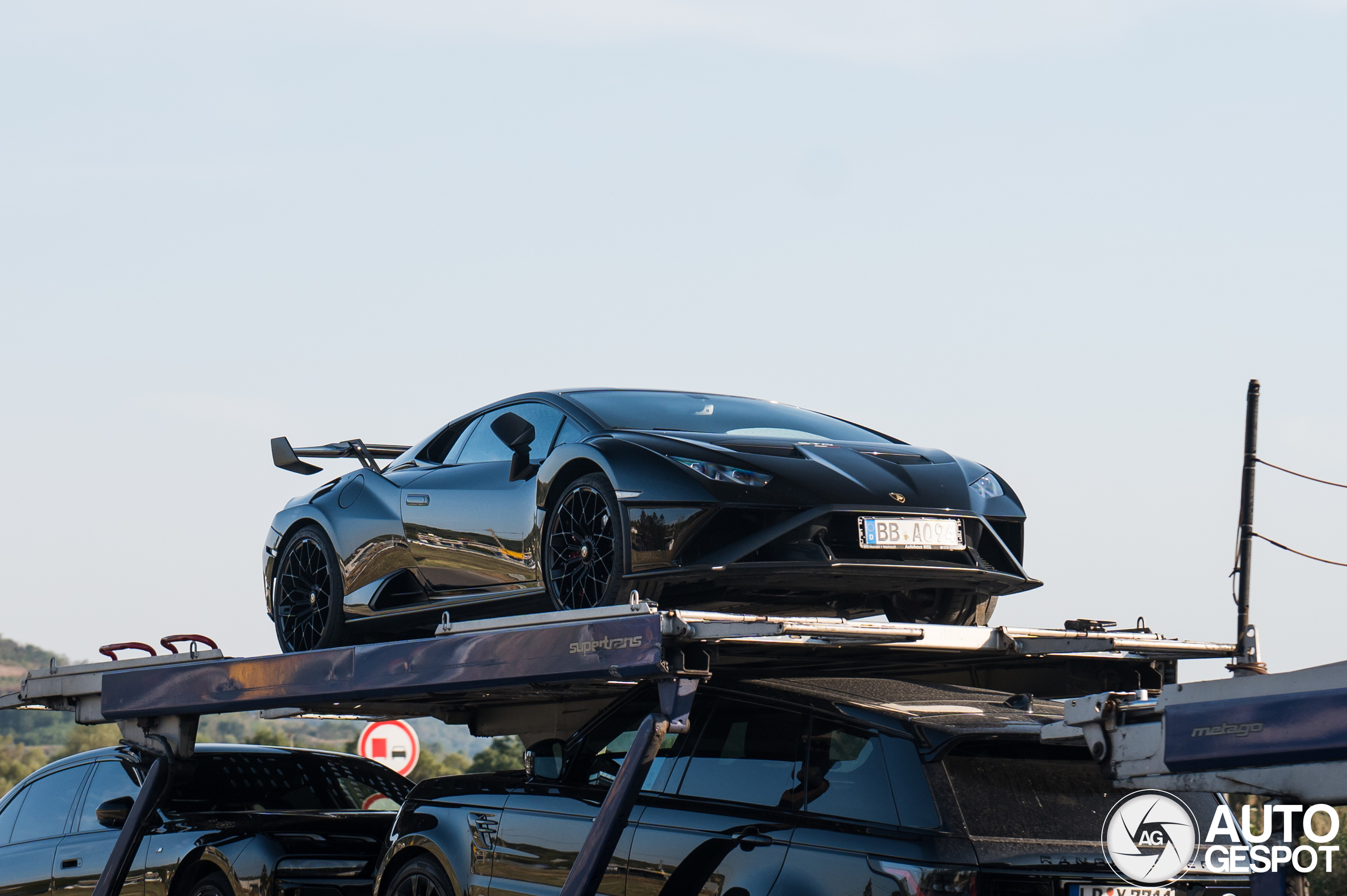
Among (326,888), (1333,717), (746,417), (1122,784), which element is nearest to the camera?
(1333,717)

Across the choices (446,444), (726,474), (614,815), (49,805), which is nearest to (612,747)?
(614,815)

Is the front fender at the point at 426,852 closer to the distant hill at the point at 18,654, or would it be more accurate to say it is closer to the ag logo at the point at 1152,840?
the ag logo at the point at 1152,840

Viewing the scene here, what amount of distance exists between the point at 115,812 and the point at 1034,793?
5096 mm

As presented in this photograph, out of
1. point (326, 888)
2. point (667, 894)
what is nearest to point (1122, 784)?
point (667, 894)

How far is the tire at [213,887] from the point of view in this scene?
7645 millimetres

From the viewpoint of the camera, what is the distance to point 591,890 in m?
5.34

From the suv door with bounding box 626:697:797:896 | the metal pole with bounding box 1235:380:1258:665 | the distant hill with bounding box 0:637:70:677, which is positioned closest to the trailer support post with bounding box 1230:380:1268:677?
the metal pole with bounding box 1235:380:1258:665

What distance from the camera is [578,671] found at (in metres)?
5.45

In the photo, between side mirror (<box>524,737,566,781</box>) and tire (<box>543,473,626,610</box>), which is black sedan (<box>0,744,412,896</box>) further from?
tire (<box>543,473,626,610</box>)

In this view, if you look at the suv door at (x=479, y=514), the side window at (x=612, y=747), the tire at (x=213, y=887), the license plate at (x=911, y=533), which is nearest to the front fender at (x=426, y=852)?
the side window at (x=612, y=747)

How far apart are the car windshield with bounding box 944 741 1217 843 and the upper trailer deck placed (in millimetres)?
463

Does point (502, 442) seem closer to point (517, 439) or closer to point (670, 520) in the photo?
point (517, 439)

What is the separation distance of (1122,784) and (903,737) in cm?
78

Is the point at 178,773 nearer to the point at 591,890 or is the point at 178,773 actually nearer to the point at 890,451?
the point at 591,890
